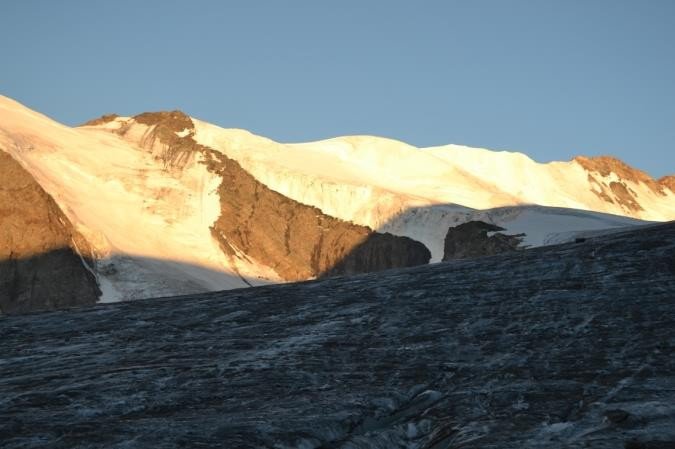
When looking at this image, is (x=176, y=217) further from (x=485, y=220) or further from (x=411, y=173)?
(x=411, y=173)

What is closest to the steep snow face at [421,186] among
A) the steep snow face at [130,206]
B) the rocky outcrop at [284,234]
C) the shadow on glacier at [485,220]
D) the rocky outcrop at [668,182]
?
the shadow on glacier at [485,220]

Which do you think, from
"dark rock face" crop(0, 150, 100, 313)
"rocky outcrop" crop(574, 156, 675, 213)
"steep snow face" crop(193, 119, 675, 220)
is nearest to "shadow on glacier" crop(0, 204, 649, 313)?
"dark rock face" crop(0, 150, 100, 313)

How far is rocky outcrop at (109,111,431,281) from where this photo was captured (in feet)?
332

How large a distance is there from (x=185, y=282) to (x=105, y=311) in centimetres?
6551

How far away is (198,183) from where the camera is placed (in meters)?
106

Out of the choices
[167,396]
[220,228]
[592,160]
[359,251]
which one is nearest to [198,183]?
[220,228]

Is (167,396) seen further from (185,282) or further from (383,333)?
(185,282)

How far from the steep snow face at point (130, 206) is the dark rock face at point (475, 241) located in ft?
48.7

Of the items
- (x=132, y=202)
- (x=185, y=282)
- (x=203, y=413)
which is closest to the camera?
(x=203, y=413)

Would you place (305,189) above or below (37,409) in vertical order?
above

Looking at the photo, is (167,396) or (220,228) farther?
(220,228)

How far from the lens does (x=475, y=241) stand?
92000 mm

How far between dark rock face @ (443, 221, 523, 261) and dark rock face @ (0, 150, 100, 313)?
90.1 ft

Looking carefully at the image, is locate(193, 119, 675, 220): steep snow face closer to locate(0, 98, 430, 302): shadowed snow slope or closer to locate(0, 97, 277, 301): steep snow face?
locate(0, 98, 430, 302): shadowed snow slope
